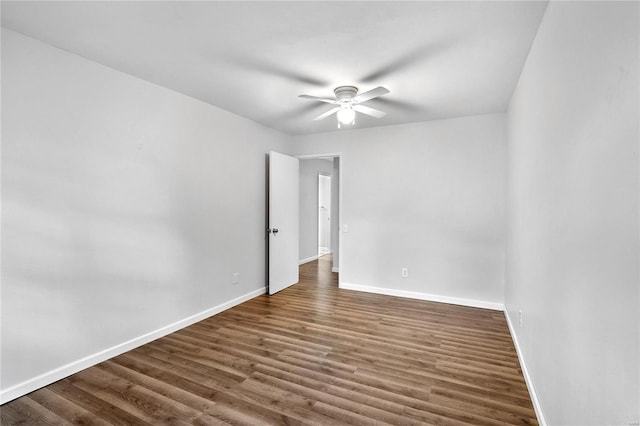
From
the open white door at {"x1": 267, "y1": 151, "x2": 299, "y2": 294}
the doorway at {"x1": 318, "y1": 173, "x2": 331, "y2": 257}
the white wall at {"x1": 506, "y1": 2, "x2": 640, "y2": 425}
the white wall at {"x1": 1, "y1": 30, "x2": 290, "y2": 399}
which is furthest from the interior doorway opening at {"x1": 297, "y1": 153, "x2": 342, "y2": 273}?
the white wall at {"x1": 506, "y1": 2, "x2": 640, "y2": 425}

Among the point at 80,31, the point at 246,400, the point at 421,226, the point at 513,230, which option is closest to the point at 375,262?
the point at 421,226

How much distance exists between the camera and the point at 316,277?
5.56 metres

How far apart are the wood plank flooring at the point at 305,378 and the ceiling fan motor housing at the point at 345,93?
2338mm

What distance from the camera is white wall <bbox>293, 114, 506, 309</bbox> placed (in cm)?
390

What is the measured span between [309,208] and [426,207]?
3358 mm

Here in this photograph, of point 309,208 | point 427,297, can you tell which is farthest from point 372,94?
point 309,208

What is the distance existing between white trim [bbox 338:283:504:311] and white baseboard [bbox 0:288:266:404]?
6.62 ft

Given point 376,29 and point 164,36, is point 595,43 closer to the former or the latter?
point 376,29

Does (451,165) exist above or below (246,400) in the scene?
above

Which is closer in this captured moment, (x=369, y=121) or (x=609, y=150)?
(x=609, y=150)

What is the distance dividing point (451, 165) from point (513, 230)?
51.4 inches

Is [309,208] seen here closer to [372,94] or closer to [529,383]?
[372,94]

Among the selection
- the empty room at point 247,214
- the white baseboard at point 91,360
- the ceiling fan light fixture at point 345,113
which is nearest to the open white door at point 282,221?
the empty room at point 247,214

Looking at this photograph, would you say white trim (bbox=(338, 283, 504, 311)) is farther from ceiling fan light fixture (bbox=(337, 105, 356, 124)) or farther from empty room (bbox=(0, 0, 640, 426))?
ceiling fan light fixture (bbox=(337, 105, 356, 124))
